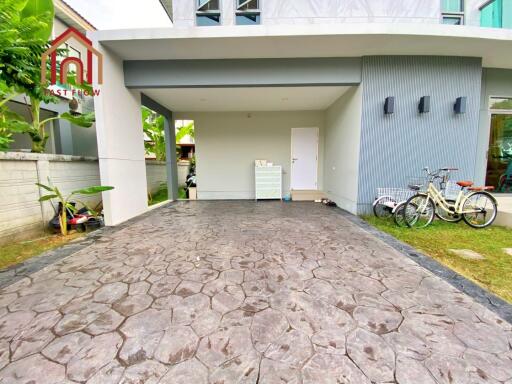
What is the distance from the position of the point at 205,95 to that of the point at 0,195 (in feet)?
12.9

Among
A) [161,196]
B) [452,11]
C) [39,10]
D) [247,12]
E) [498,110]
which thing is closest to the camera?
[39,10]

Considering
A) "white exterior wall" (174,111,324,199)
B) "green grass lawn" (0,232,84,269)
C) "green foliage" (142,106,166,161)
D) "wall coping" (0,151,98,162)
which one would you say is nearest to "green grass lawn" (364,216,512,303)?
"white exterior wall" (174,111,324,199)

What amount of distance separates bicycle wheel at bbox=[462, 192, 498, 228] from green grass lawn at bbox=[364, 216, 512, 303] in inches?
5.0

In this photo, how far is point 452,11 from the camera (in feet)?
16.5

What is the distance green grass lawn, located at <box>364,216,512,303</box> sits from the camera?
2062mm

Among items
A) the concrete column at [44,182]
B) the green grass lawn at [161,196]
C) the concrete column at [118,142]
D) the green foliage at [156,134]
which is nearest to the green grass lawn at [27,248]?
the concrete column at [44,182]

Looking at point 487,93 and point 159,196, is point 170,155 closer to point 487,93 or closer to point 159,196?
point 159,196

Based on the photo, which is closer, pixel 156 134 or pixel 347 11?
pixel 347 11

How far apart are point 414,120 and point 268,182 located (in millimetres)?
3671

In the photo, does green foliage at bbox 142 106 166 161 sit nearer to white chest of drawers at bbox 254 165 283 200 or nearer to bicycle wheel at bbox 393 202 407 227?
white chest of drawers at bbox 254 165 283 200

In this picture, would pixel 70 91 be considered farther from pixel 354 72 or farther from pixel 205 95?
pixel 354 72

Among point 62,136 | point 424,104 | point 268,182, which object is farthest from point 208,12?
point 424,104

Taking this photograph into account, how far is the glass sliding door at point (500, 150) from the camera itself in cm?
494

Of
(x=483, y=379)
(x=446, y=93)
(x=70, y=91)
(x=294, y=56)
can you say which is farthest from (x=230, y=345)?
(x=70, y=91)
